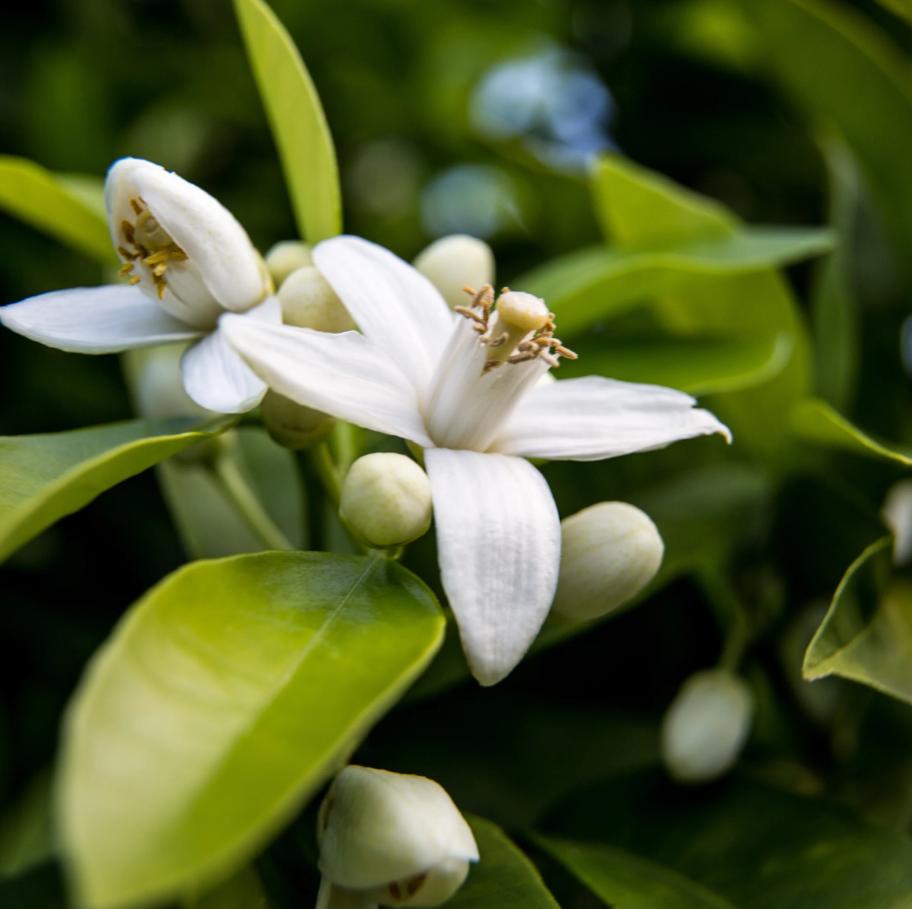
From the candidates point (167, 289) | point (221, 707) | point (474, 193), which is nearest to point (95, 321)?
point (167, 289)

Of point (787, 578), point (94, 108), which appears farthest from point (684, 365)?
point (94, 108)

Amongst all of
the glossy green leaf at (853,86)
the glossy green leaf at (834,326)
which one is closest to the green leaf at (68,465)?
the glossy green leaf at (834,326)

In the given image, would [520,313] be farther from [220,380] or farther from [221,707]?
[221,707]

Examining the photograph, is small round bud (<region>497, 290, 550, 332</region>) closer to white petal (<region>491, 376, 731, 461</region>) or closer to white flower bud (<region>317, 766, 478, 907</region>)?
white petal (<region>491, 376, 731, 461</region>)

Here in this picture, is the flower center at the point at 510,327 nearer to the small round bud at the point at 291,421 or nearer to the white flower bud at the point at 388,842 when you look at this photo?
the small round bud at the point at 291,421

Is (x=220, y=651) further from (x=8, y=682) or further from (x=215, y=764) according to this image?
(x=8, y=682)
